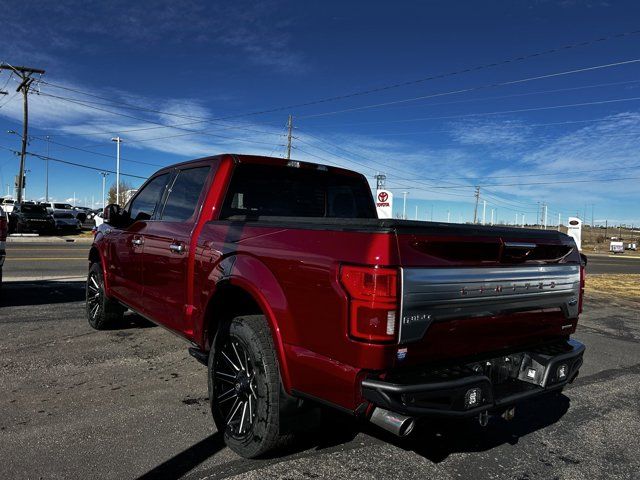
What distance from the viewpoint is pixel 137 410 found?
12.3 feet

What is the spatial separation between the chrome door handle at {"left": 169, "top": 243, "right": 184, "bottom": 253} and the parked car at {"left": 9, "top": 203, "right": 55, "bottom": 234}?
1049 inches

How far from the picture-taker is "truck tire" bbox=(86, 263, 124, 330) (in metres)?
5.86

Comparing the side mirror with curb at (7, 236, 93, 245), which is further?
curb at (7, 236, 93, 245)

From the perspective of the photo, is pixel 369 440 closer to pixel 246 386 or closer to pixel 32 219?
pixel 246 386

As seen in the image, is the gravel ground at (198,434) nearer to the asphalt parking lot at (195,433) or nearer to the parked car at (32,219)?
the asphalt parking lot at (195,433)

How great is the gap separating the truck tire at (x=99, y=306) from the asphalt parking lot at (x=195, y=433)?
48cm

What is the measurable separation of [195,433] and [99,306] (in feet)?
10.4

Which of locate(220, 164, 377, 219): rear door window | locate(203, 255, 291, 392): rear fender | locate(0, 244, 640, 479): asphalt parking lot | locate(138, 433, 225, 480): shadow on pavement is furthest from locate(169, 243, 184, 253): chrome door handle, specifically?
locate(138, 433, 225, 480): shadow on pavement

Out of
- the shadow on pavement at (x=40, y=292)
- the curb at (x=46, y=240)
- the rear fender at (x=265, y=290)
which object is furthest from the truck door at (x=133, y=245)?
the curb at (x=46, y=240)

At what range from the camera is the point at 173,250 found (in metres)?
4.07

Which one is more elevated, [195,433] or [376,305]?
[376,305]

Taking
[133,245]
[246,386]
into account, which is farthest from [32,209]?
[246,386]

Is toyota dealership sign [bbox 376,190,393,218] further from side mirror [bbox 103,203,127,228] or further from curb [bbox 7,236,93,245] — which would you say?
curb [bbox 7,236,93,245]

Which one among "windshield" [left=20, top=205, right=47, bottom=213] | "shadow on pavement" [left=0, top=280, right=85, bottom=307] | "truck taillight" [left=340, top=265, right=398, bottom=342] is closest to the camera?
"truck taillight" [left=340, top=265, right=398, bottom=342]
